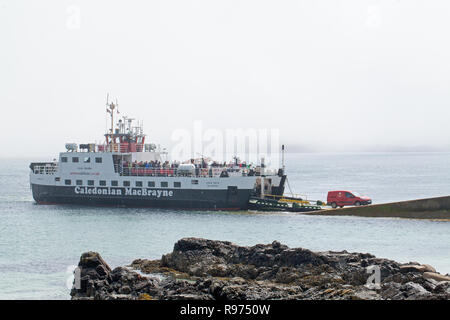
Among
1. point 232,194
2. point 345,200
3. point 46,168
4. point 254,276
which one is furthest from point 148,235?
point 46,168

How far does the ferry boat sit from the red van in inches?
163

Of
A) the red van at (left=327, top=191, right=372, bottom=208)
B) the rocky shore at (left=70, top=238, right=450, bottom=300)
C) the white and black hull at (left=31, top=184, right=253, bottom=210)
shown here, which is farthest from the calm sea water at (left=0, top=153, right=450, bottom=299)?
the red van at (left=327, top=191, right=372, bottom=208)

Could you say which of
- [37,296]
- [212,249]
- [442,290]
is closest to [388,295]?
[442,290]

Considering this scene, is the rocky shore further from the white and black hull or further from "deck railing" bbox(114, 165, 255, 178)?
"deck railing" bbox(114, 165, 255, 178)

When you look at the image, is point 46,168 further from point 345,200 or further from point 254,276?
point 254,276

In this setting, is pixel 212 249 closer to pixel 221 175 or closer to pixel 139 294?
pixel 139 294

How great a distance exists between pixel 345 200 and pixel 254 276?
75.1 feet

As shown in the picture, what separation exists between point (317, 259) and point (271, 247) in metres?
2.40

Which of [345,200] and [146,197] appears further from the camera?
[146,197]

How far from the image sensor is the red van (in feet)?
150

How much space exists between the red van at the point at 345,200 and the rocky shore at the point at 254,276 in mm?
19932

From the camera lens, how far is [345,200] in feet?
150

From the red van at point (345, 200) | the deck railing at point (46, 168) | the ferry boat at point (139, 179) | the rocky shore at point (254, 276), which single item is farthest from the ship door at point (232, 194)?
the rocky shore at point (254, 276)

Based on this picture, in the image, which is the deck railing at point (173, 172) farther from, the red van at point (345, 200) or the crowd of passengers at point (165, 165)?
the red van at point (345, 200)
